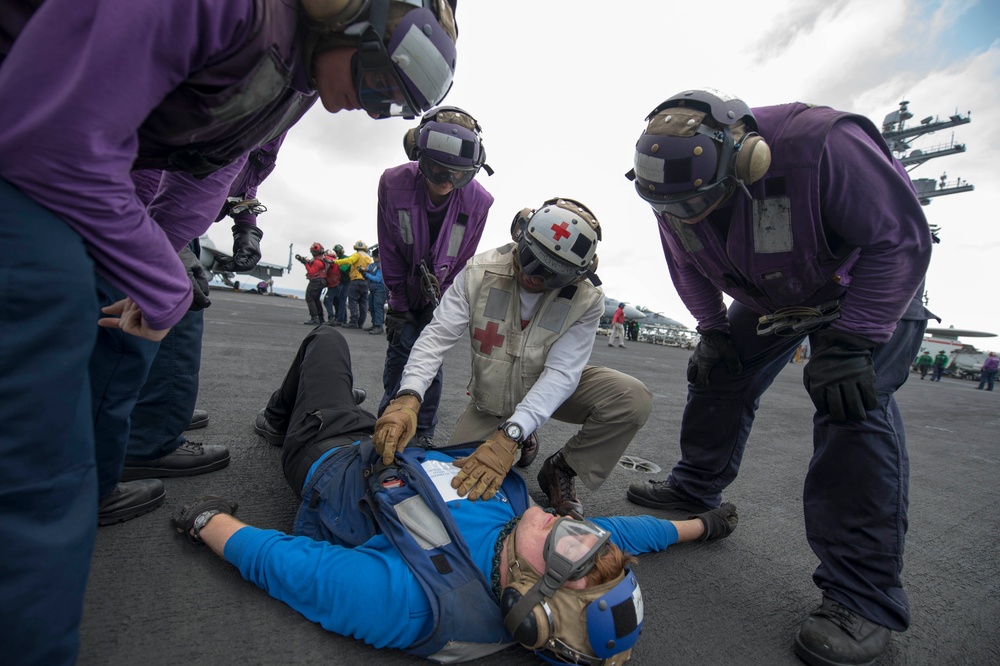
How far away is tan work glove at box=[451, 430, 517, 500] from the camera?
182 cm

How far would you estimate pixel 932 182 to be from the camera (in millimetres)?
39750

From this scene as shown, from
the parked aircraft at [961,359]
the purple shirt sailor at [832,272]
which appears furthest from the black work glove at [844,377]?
the parked aircraft at [961,359]

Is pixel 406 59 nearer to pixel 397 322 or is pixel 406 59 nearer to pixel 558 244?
pixel 558 244

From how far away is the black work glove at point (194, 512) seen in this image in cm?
172

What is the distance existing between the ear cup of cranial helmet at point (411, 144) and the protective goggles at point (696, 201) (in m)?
1.36

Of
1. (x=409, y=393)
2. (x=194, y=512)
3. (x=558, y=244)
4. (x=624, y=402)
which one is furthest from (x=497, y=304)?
(x=194, y=512)

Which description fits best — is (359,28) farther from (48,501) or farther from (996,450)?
(996,450)

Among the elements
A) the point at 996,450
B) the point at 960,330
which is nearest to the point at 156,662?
the point at 996,450

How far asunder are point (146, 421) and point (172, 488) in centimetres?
32

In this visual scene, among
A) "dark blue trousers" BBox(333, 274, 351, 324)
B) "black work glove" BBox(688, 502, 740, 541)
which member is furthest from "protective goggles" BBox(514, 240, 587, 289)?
"dark blue trousers" BBox(333, 274, 351, 324)

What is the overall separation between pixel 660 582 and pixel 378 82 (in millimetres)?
1981

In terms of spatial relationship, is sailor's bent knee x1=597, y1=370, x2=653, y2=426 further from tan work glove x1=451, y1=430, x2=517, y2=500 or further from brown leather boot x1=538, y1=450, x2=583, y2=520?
tan work glove x1=451, y1=430, x2=517, y2=500

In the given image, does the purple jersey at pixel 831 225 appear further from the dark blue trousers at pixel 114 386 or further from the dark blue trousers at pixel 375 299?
the dark blue trousers at pixel 375 299

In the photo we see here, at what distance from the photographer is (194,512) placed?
1743mm
